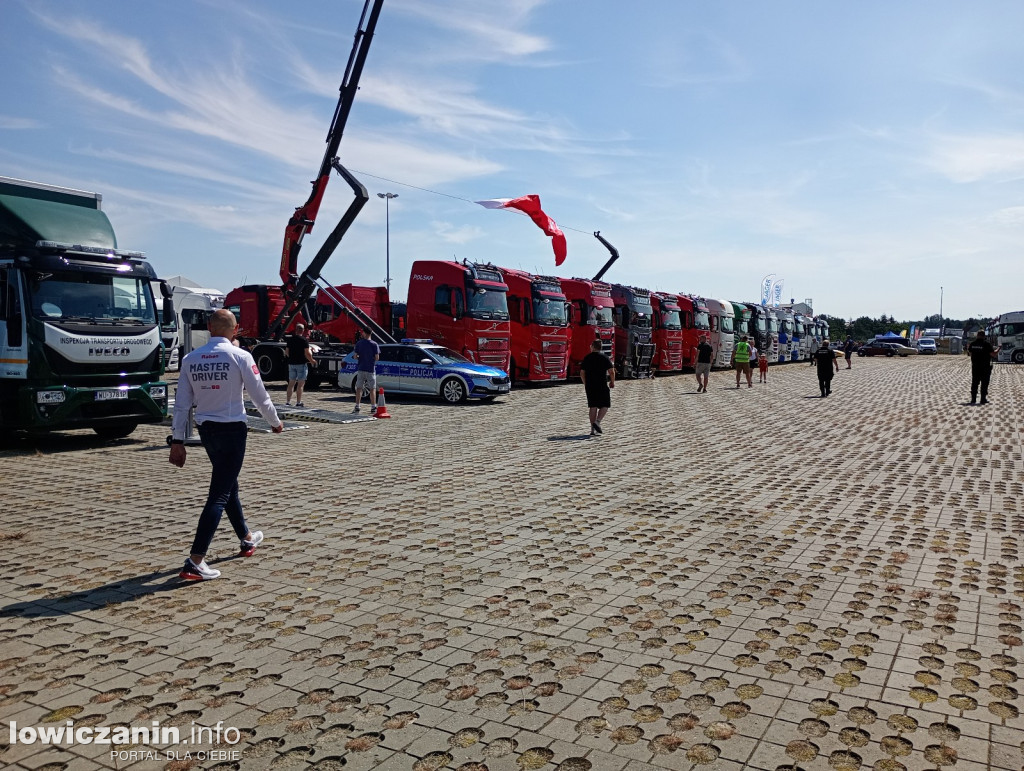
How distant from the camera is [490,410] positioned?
18.2m

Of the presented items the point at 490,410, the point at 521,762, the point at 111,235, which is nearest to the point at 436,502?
the point at 521,762

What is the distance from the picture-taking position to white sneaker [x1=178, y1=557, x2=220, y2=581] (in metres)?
5.45

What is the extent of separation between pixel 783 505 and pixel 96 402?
31.7ft

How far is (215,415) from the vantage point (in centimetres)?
557

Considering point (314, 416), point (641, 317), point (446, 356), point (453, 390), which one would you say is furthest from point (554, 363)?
point (314, 416)

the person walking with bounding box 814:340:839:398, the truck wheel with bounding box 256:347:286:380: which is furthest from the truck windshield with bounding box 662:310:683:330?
the truck wheel with bounding box 256:347:286:380

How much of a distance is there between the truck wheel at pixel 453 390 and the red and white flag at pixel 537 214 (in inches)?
487

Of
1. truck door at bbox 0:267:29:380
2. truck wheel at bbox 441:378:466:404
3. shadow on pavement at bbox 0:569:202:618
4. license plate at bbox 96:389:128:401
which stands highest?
truck door at bbox 0:267:29:380

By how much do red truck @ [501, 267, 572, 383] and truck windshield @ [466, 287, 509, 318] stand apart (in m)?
1.50

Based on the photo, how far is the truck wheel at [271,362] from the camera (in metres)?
25.4

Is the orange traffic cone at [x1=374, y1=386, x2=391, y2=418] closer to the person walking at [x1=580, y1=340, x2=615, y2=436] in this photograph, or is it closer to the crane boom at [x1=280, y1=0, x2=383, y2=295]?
the person walking at [x1=580, y1=340, x2=615, y2=436]

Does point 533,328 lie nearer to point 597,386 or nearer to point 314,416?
point 314,416

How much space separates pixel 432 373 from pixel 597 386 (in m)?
7.30

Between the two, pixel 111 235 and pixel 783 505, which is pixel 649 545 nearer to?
pixel 783 505
